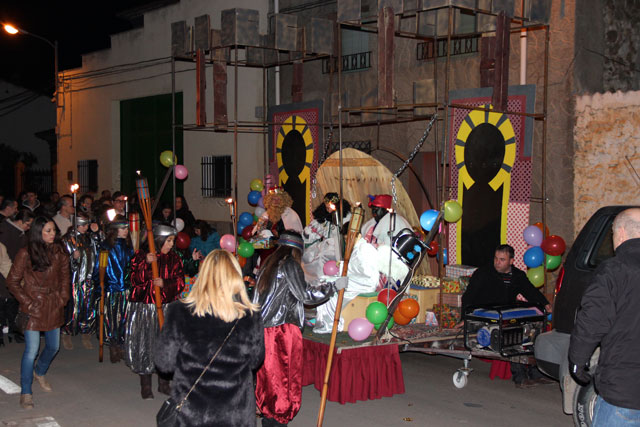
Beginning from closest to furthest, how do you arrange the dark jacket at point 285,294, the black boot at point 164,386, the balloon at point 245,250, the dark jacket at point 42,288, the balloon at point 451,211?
the dark jacket at point 285,294
the dark jacket at point 42,288
the black boot at point 164,386
the balloon at point 451,211
the balloon at point 245,250

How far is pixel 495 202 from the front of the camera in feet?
34.1

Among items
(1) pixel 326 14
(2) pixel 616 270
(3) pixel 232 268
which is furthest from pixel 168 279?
(1) pixel 326 14

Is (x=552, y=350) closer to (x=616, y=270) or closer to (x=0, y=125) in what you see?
(x=616, y=270)

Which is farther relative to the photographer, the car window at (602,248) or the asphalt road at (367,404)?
the asphalt road at (367,404)

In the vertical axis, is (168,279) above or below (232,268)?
below

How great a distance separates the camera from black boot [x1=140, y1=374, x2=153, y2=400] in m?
7.48

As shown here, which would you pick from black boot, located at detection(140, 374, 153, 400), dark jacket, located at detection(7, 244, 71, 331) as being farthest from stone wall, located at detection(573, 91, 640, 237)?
dark jacket, located at detection(7, 244, 71, 331)

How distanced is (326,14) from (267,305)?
9.86m

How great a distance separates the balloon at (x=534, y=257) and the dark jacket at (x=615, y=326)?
17.5 ft

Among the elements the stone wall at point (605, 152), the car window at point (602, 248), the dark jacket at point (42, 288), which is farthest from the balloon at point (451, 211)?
the dark jacket at point (42, 288)

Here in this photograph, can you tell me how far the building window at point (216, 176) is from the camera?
58.4 feet

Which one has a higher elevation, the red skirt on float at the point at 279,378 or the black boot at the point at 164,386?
the red skirt on float at the point at 279,378

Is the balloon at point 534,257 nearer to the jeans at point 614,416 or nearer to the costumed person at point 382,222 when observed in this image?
the costumed person at point 382,222

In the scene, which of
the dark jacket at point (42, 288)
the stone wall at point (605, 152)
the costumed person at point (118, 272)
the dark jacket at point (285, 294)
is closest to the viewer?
the dark jacket at point (285, 294)
